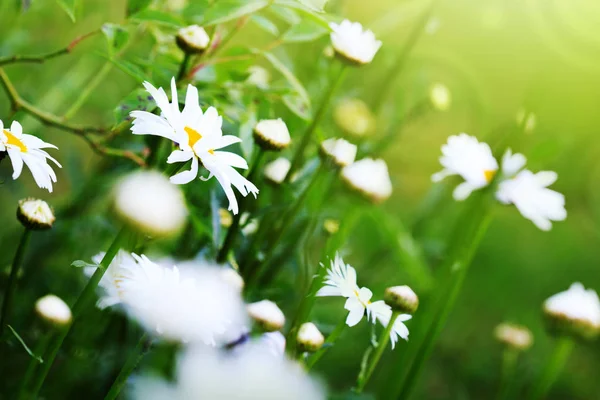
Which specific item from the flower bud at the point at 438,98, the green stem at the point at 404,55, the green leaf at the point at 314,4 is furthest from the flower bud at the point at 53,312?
the flower bud at the point at 438,98

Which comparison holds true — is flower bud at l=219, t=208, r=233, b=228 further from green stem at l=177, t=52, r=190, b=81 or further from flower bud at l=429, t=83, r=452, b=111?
flower bud at l=429, t=83, r=452, b=111

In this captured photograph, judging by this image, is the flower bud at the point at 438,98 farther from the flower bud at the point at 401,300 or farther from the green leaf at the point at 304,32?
the flower bud at the point at 401,300

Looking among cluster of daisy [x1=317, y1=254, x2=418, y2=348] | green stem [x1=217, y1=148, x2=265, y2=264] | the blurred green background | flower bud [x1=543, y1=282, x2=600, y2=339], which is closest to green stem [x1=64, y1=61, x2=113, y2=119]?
the blurred green background

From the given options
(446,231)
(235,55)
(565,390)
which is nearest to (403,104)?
(235,55)

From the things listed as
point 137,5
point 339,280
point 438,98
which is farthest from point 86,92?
point 438,98

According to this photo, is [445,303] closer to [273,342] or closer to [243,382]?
[273,342]
